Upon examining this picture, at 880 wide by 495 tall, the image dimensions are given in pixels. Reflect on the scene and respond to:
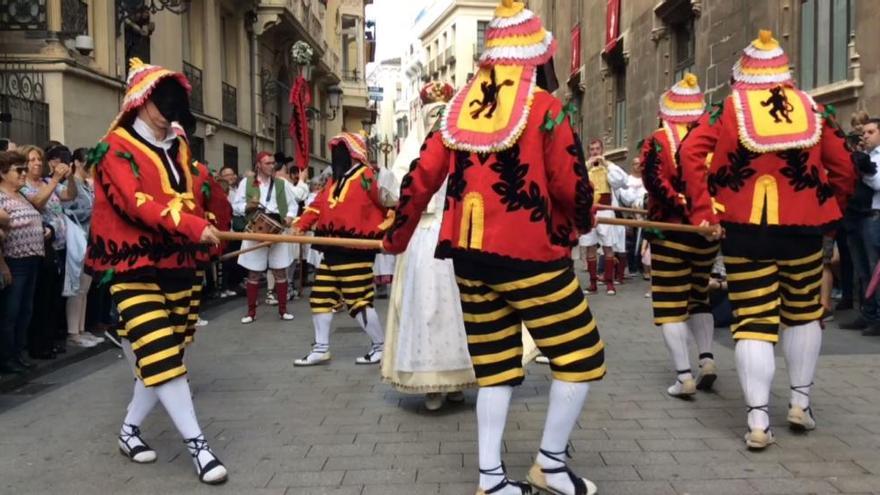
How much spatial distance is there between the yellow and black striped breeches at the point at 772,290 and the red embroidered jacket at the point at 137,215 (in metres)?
2.80

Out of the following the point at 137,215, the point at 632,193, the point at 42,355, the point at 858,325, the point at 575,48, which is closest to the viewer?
the point at 137,215

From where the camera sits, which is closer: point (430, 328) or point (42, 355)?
point (430, 328)

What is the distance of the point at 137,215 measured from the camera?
13.2ft

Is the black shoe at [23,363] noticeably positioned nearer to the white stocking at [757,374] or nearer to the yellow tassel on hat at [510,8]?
the yellow tassel on hat at [510,8]

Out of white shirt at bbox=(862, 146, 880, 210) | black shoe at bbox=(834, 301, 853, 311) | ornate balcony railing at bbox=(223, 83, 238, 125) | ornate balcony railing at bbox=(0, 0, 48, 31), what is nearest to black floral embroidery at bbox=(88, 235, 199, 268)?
white shirt at bbox=(862, 146, 880, 210)

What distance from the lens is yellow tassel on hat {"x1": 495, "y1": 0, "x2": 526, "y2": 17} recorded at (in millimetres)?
3617

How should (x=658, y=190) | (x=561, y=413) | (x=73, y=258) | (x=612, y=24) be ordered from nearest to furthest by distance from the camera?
1. (x=561, y=413)
2. (x=658, y=190)
3. (x=73, y=258)
4. (x=612, y=24)

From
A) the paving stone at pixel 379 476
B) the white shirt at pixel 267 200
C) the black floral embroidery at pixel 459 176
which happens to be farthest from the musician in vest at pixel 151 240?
the white shirt at pixel 267 200

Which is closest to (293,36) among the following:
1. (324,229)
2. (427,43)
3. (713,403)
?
(324,229)

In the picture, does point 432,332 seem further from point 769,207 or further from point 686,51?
point 686,51

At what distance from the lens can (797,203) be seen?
437 cm

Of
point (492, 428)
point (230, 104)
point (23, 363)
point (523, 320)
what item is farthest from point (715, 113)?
point (230, 104)

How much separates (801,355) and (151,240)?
350cm

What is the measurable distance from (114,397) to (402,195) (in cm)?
338
